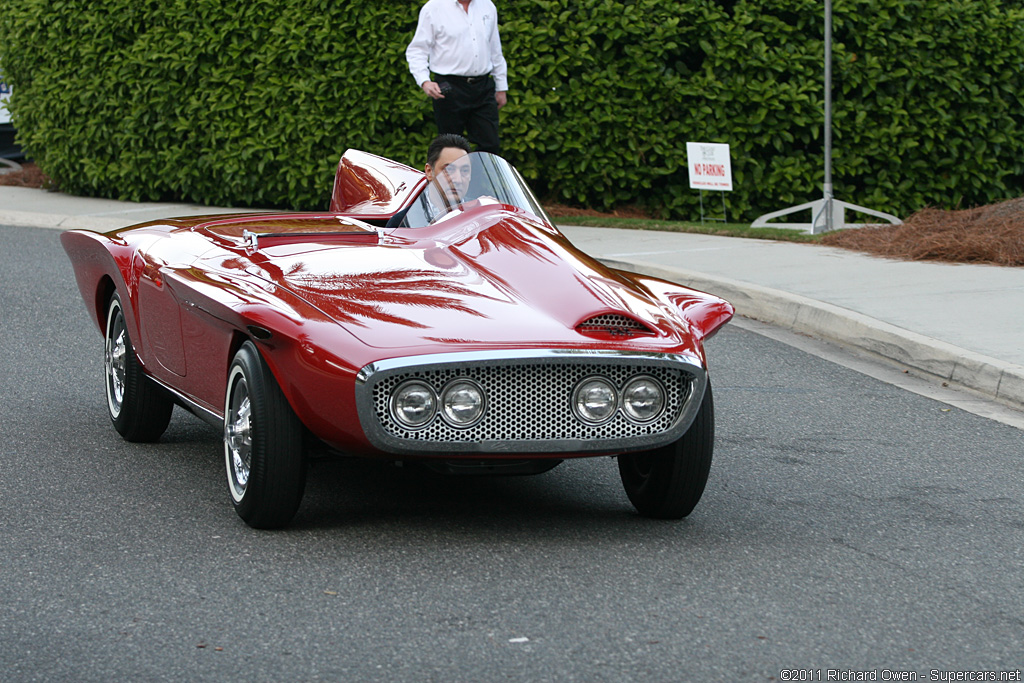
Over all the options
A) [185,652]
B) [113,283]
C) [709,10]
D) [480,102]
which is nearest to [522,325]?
[185,652]

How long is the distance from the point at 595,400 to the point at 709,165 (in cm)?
831

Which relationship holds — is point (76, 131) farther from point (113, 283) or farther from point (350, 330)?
point (350, 330)

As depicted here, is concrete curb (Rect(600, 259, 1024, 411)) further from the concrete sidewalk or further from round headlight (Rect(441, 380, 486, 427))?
round headlight (Rect(441, 380, 486, 427))

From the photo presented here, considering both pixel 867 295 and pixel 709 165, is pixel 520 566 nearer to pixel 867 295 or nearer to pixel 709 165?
pixel 867 295

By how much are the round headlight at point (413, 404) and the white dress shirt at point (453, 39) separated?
6.77 m

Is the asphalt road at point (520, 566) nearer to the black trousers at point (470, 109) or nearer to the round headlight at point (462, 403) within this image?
the round headlight at point (462, 403)

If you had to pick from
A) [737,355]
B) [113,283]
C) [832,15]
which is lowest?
[737,355]

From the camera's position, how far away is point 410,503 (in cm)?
467

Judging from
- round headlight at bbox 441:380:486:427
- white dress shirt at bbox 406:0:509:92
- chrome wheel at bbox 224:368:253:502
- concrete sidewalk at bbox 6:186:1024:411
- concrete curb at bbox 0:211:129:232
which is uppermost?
white dress shirt at bbox 406:0:509:92

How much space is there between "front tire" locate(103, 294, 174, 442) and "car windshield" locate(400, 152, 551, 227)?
1.21 meters

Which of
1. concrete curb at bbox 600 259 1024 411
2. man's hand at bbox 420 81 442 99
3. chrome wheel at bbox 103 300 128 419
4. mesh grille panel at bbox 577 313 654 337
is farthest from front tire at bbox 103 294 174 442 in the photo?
man's hand at bbox 420 81 442 99

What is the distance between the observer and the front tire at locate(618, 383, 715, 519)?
439 cm

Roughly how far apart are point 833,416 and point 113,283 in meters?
3.17

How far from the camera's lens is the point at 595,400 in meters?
4.13
